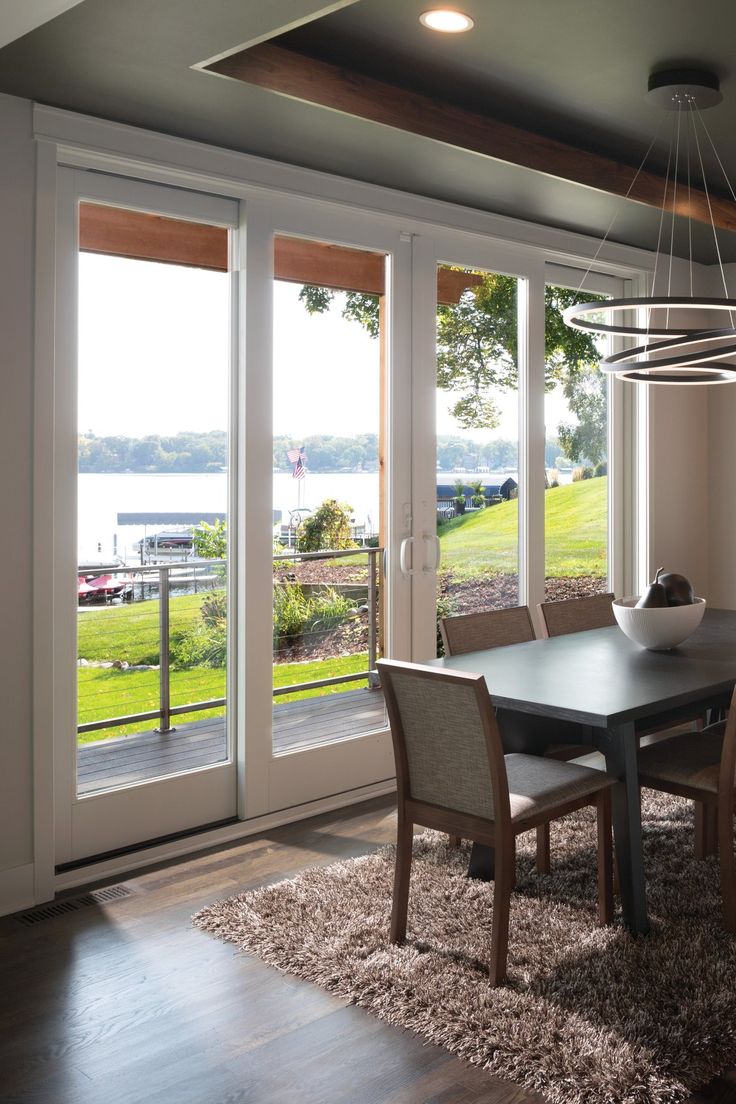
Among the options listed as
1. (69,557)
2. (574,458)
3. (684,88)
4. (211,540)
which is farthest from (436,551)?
(684,88)

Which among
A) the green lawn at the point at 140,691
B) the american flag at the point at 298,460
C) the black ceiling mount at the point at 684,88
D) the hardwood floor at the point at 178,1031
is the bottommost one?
the hardwood floor at the point at 178,1031

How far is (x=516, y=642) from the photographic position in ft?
12.8

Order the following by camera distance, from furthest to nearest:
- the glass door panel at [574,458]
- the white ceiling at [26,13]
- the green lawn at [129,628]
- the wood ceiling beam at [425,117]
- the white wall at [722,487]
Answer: the white wall at [722,487]
the glass door panel at [574,458]
the green lawn at [129,628]
the wood ceiling beam at [425,117]
the white ceiling at [26,13]

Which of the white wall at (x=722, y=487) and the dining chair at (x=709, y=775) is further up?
the white wall at (x=722, y=487)

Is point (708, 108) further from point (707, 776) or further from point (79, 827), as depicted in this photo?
point (79, 827)

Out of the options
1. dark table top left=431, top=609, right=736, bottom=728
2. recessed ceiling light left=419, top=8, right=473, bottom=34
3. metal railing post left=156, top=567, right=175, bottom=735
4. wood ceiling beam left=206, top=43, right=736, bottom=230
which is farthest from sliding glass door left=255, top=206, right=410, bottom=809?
recessed ceiling light left=419, top=8, right=473, bottom=34

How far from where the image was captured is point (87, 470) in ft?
11.7

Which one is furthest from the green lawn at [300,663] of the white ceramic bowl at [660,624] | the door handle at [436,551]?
the white ceramic bowl at [660,624]

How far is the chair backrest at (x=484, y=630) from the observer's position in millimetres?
3672

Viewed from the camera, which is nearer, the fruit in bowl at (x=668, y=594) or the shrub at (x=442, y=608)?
the fruit in bowl at (x=668, y=594)

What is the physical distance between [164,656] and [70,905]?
951 mm

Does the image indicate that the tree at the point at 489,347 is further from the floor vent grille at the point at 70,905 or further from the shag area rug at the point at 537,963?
the floor vent grille at the point at 70,905

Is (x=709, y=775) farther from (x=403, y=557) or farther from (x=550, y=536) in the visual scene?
(x=550, y=536)

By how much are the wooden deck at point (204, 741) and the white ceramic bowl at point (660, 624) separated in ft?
4.44
